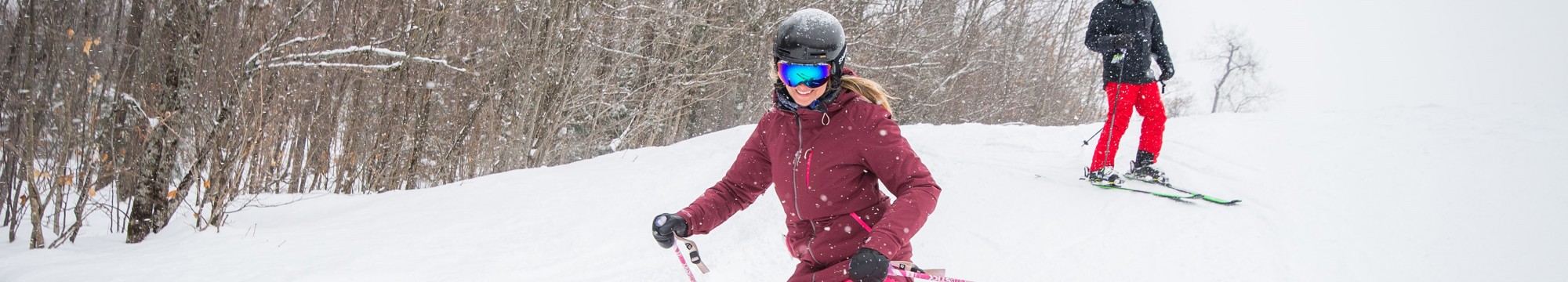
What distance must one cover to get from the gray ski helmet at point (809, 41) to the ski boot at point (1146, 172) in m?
4.46

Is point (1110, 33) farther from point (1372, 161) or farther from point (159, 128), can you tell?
point (159, 128)

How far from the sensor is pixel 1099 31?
600 centimetres

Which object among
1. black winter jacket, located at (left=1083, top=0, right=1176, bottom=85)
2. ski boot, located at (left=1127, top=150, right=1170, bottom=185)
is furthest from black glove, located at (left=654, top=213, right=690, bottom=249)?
ski boot, located at (left=1127, top=150, right=1170, bottom=185)

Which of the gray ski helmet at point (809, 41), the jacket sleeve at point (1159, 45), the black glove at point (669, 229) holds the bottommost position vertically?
the black glove at point (669, 229)

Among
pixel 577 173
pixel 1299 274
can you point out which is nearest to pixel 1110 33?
pixel 1299 274

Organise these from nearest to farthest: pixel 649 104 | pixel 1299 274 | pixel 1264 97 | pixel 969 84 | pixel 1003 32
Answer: pixel 1299 274, pixel 649 104, pixel 969 84, pixel 1003 32, pixel 1264 97

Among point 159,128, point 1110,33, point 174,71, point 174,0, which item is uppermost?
point 1110,33

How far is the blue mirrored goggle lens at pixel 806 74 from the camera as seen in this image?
7.75ft

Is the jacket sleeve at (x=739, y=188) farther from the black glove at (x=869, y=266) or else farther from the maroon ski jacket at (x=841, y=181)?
the black glove at (x=869, y=266)

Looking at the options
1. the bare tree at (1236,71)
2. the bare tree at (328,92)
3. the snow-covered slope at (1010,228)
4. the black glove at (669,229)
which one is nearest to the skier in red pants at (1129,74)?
the snow-covered slope at (1010,228)

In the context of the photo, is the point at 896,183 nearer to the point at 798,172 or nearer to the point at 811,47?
the point at 798,172

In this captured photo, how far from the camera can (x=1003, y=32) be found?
2695cm

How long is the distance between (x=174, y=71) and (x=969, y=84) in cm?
2173

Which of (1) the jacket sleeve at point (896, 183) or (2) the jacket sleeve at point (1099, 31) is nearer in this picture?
(1) the jacket sleeve at point (896, 183)
